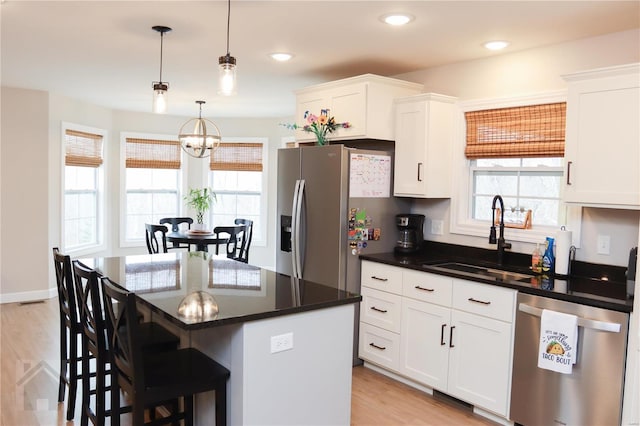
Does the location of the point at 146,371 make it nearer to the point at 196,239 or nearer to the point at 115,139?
the point at 196,239

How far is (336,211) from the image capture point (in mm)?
3900

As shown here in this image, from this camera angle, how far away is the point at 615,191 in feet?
9.39

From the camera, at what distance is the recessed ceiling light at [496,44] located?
3479 millimetres

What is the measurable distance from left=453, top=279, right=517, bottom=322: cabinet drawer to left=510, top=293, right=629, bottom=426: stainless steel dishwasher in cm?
8

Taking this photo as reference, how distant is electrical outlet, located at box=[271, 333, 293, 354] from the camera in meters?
2.18

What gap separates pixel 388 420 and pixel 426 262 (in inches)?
46.0

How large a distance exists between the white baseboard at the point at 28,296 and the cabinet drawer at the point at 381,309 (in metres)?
4.06

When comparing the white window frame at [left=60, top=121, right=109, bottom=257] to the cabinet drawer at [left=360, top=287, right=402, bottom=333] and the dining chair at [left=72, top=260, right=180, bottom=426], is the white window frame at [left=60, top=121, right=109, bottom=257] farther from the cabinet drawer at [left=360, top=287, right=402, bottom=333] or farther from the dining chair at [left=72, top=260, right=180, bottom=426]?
the cabinet drawer at [left=360, top=287, right=402, bottom=333]

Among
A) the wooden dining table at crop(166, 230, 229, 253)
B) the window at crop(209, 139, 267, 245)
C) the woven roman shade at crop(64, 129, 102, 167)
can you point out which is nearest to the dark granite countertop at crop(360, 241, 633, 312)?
the wooden dining table at crop(166, 230, 229, 253)

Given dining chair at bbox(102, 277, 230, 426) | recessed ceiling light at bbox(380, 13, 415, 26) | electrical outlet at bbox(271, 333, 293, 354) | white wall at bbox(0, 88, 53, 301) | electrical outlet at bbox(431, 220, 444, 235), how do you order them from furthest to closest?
white wall at bbox(0, 88, 53, 301), electrical outlet at bbox(431, 220, 444, 235), recessed ceiling light at bbox(380, 13, 415, 26), electrical outlet at bbox(271, 333, 293, 354), dining chair at bbox(102, 277, 230, 426)

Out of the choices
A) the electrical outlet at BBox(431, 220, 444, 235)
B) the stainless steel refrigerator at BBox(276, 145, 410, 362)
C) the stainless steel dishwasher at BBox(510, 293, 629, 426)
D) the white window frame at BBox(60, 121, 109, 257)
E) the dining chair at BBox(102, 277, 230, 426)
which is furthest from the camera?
the white window frame at BBox(60, 121, 109, 257)

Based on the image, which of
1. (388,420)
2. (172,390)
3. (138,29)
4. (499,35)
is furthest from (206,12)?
(388,420)

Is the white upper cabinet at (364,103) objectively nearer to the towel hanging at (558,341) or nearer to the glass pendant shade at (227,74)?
the glass pendant shade at (227,74)

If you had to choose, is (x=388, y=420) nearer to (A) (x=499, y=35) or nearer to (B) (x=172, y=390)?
(B) (x=172, y=390)
